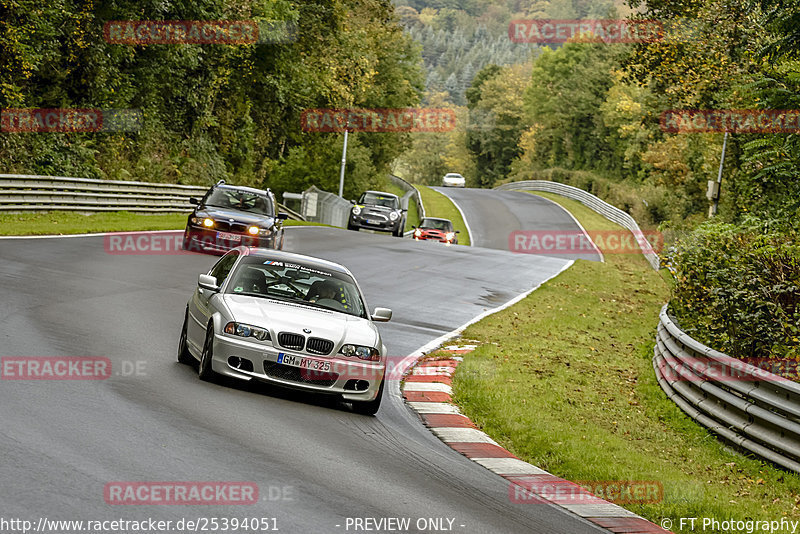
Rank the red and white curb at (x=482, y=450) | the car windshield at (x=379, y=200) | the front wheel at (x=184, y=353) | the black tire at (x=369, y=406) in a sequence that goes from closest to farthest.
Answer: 1. the red and white curb at (x=482, y=450)
2. the black tire at (x=369, y=406)
3. the front wheel at (x=184, y=353)
4. the car windshield at (x=379, y=200)

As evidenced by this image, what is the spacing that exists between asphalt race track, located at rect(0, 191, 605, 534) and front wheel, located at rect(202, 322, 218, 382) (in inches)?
Answer: 3.6

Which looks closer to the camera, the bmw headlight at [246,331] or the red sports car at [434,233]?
the bmw headlight at [246,331]

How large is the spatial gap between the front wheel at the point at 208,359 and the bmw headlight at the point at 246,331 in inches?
8.6

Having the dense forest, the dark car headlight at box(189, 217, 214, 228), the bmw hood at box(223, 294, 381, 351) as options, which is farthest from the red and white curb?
the dense forest

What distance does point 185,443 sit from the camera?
24.6 feet

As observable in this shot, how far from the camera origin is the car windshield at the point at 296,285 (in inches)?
427

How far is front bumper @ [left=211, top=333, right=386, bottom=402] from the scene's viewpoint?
31.7 feet

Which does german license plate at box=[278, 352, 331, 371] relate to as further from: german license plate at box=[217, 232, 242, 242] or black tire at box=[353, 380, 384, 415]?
german license plate at box=[217, 232, 242, 242]

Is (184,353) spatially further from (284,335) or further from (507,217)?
(507,217)

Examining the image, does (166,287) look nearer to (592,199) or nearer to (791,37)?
Result: (791,37)

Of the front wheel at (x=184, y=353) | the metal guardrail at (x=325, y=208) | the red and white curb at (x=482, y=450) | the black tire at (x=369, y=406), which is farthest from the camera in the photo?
the metal guardrail at (x=325, y=208)

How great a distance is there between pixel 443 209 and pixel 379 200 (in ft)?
95.6

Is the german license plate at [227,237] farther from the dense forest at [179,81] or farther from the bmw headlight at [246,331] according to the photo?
the bmw headlight at [246,331]

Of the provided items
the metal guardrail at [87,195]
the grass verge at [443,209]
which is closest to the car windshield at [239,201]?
the metal guardrail at [87,195]
